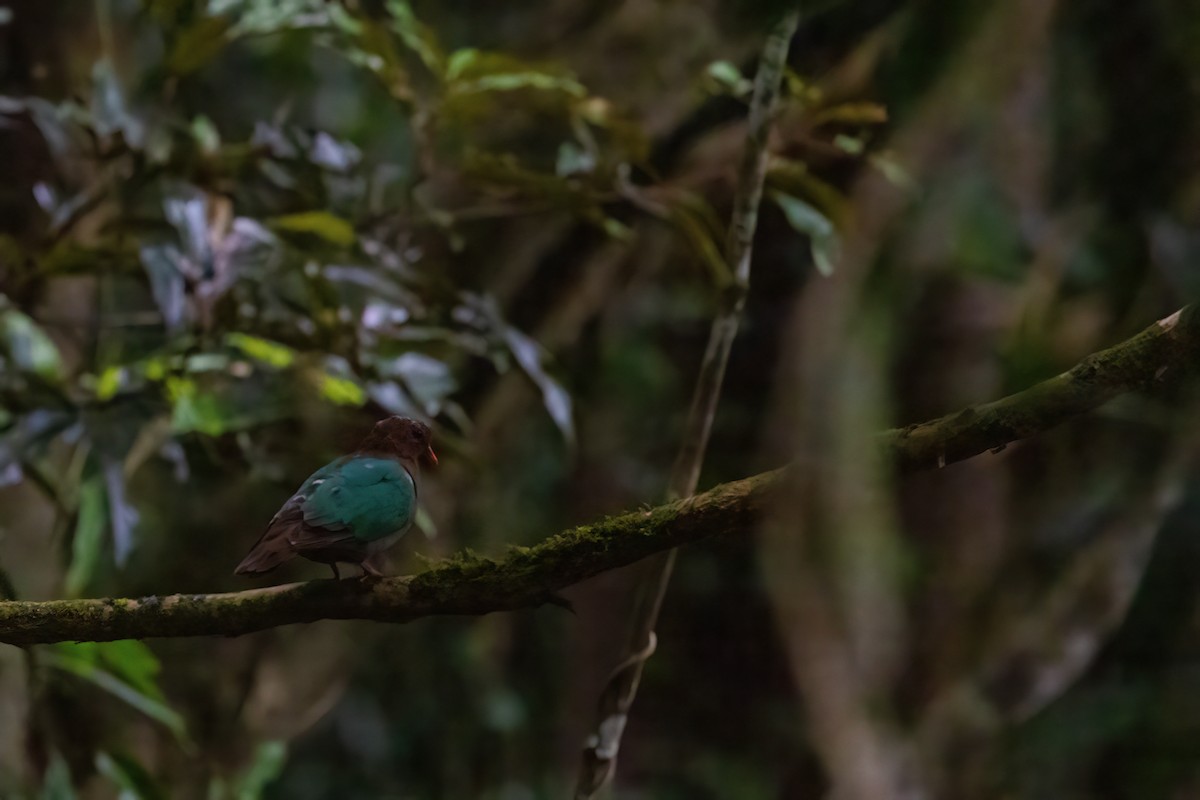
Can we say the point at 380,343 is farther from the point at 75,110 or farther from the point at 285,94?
the point at 285,94

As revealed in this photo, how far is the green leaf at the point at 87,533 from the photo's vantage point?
97cm

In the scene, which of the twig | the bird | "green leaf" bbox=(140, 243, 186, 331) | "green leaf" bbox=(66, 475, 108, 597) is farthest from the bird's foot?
"green leaf" bbox=(140, 243, 186, 331)

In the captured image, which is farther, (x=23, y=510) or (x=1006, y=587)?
(x=1006, y=587)

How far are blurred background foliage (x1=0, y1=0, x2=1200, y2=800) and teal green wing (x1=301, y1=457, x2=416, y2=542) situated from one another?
0.25 feet

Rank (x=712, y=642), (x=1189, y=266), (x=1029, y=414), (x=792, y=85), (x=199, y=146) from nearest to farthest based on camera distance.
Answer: (x=1029, y=414) < (x=1189, y=266) < (x=792, y=85) < (x=199, y=146) < (x=712, y=642)

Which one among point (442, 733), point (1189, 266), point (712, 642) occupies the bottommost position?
point (442, 733)

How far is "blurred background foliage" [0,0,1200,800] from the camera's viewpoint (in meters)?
1.08

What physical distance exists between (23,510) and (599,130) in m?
0.87

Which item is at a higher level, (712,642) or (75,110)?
(75,110)

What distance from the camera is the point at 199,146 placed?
1239 millimetres

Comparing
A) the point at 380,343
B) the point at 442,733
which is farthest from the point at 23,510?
the point at 442,733

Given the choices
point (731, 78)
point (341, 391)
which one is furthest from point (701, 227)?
point (341, 391)

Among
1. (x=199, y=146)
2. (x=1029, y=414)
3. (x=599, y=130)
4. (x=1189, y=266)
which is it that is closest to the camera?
(x=1029, y=414)

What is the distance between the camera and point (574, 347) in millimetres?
1623
